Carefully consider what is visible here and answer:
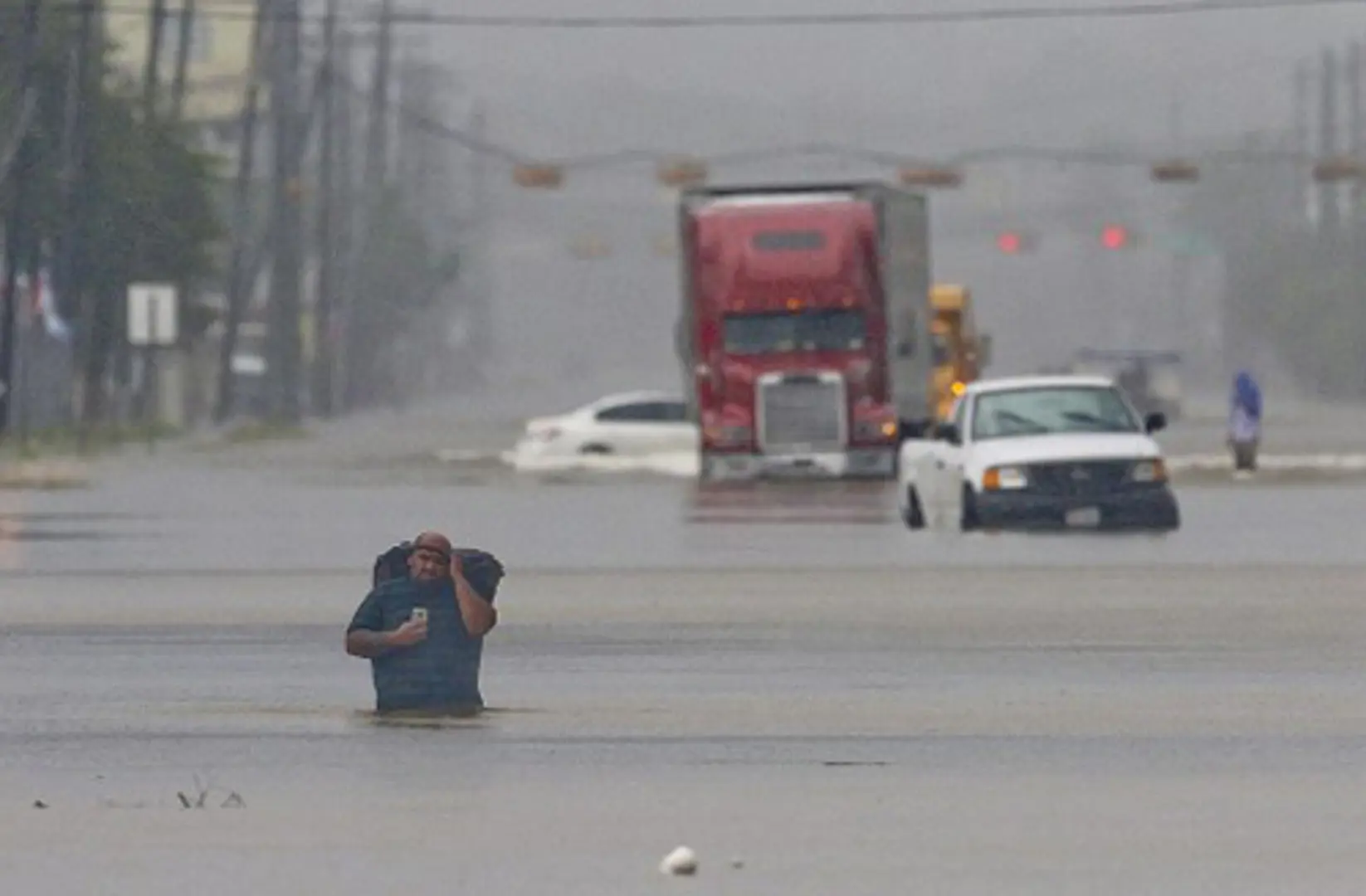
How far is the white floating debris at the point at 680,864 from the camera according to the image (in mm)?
14883

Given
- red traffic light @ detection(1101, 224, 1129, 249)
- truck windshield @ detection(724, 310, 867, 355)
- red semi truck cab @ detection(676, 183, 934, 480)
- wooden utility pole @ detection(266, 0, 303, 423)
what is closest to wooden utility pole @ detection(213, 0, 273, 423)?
wooden utility pole @ detection(266, 0, 303, 423)

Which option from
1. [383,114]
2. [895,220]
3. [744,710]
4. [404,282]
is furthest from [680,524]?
[404,282]

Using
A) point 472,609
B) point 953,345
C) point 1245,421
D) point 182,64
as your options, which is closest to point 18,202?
point 953,345

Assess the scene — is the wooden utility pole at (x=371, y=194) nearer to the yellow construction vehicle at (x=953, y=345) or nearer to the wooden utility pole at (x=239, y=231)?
the wooden utility pole at (x=239, y=231)

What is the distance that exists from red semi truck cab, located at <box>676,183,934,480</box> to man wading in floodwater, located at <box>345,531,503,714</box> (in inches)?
1473

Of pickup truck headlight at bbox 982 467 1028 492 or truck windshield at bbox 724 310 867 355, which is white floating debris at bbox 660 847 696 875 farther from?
truck windshield at bbox 724 310 867 355

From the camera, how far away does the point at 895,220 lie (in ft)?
200

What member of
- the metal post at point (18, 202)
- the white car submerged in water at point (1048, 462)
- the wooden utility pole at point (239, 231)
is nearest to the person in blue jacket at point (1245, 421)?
the white car submerged in water at point (1048, 462)

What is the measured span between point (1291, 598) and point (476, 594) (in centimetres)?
1214

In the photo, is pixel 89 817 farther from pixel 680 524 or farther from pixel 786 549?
pixel 680 524

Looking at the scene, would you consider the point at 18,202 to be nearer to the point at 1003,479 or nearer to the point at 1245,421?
the point at 1245,421

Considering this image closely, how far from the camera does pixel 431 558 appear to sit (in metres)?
20.7

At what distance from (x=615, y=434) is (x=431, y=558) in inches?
2060

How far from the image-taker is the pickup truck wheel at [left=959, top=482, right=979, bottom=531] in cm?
4225
